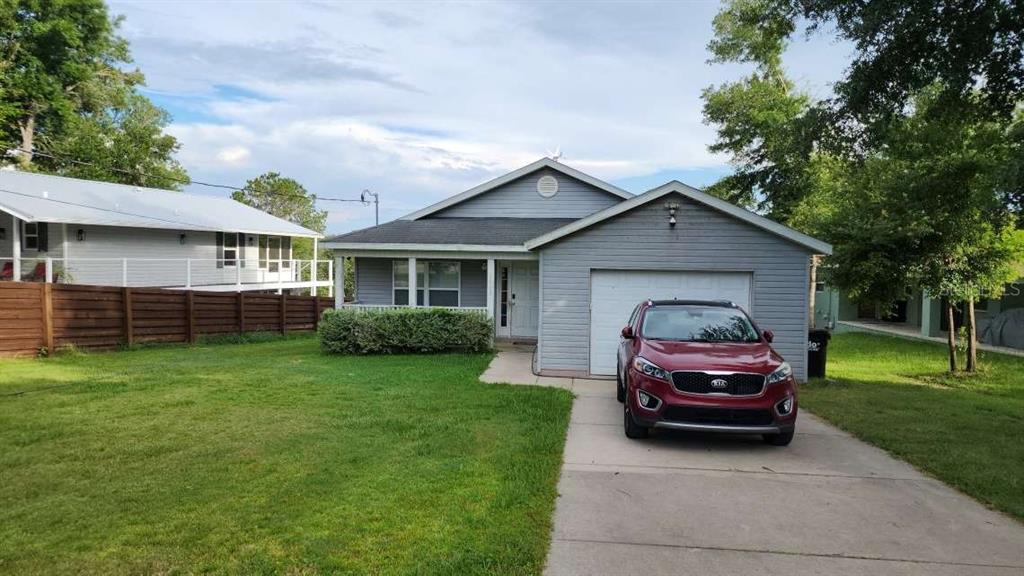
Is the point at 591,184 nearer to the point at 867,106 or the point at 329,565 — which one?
the point at 867,106

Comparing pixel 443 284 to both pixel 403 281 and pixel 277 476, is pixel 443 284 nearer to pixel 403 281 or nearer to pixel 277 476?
pixel 403 281

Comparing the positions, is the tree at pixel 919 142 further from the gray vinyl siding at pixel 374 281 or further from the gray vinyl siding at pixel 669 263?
the gray vinyl siding at pixel 374 281

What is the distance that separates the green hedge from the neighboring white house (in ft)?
25.4

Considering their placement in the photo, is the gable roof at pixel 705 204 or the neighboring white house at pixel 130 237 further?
the neighboring white house at pixel 130 237

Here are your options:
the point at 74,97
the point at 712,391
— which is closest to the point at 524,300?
the point at 712,391

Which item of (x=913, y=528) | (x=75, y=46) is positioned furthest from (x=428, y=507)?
(x=75, y=46)

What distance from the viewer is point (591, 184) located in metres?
18.1

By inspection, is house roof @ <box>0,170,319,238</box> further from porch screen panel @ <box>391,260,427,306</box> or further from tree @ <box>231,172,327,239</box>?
tree @ <box>231,172,327,239</box>

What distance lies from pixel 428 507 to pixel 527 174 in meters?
14.5

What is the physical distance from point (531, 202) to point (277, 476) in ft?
45.7

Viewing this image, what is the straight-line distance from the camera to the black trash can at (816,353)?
12.4 m

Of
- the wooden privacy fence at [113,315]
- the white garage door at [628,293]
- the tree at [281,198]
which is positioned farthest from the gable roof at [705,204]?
the tree at [281,198]

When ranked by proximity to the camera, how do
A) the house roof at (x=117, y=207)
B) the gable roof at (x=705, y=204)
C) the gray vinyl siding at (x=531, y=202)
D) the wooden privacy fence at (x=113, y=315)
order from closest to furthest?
the gable roof at (x=705, y=204)
the wooden privacy fence at (x=113, y=315)
the gray vinyl siding at (x=531, y=202)
the house roof at (x=117, y=207)

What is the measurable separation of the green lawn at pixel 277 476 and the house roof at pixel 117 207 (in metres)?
11.4
